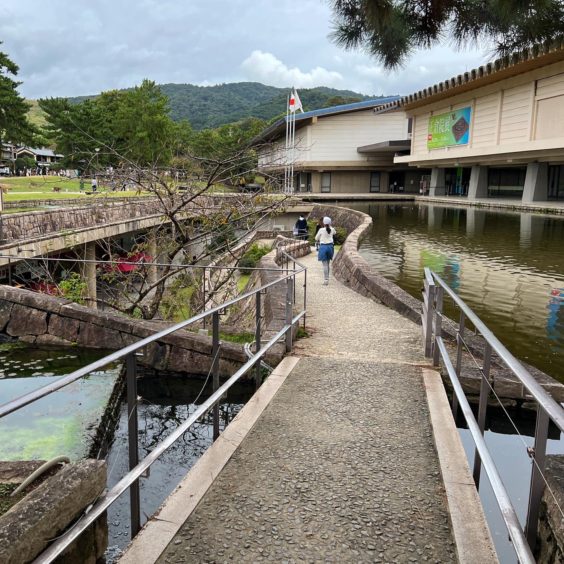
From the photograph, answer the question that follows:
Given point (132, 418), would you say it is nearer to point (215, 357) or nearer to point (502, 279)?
point (215, 357)

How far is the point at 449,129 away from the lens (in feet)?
120

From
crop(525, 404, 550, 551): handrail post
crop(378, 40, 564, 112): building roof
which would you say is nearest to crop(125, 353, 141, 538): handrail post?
crop(525, 404, 550, 551): handrail post

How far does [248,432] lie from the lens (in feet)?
13.0

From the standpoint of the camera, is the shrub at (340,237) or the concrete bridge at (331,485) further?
the shrub at (340,237)

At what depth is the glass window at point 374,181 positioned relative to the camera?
2147 inches

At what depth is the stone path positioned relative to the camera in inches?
106

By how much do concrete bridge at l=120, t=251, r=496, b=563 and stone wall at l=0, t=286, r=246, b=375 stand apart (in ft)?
5.77

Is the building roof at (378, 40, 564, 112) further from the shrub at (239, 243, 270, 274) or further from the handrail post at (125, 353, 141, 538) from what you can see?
the handrail post at (125, 353, 141, 538)

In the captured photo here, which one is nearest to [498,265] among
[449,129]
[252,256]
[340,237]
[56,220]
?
[252,256]

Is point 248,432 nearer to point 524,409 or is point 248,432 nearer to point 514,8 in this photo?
point 524,409

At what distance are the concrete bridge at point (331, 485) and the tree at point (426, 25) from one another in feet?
11.3

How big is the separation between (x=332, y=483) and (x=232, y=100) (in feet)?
454

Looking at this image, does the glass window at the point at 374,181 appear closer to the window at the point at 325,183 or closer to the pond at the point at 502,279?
the window at the point at 325,183

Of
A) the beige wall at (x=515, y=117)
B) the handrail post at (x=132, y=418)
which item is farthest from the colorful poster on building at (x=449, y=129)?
the handrail post at (x=132, y=418)
